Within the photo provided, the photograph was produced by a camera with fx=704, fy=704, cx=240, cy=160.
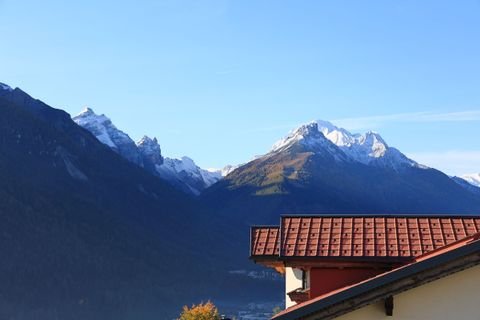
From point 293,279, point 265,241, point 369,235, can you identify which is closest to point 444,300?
point 369,235

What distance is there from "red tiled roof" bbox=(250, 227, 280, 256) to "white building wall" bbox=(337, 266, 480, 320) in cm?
590

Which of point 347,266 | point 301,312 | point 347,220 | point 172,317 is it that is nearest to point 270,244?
point 347,220

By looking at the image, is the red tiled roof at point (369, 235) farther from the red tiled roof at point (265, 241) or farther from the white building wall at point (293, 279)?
the white building wall at point (293, 279)

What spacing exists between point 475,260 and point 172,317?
18818 cm

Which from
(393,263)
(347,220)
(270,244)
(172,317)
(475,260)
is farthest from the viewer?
(172,317)

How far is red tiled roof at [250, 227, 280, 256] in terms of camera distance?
1419 centimetres

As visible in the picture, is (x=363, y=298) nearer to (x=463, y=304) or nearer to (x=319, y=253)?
(x=463, y=304)

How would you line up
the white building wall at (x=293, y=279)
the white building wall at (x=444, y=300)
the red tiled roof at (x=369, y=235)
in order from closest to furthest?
1. the white building wall at (x=444, y=300)
2. the red tiled roof at (x=369, y=235)
3. the white building wall at (x=293, y=279)

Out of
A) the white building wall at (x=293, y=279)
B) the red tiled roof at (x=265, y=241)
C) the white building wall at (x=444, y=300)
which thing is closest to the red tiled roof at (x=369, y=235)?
the red tiled roof at (x=265, y=241)

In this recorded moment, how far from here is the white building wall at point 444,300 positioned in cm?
790

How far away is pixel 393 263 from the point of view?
10.8 meters

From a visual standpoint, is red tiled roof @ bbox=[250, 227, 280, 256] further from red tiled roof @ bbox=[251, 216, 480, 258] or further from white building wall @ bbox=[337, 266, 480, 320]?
white building wall @ bbox=[337, 266, 480, 320]

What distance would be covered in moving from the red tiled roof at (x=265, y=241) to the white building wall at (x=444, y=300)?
5901mm

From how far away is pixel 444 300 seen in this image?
795 centimetres
